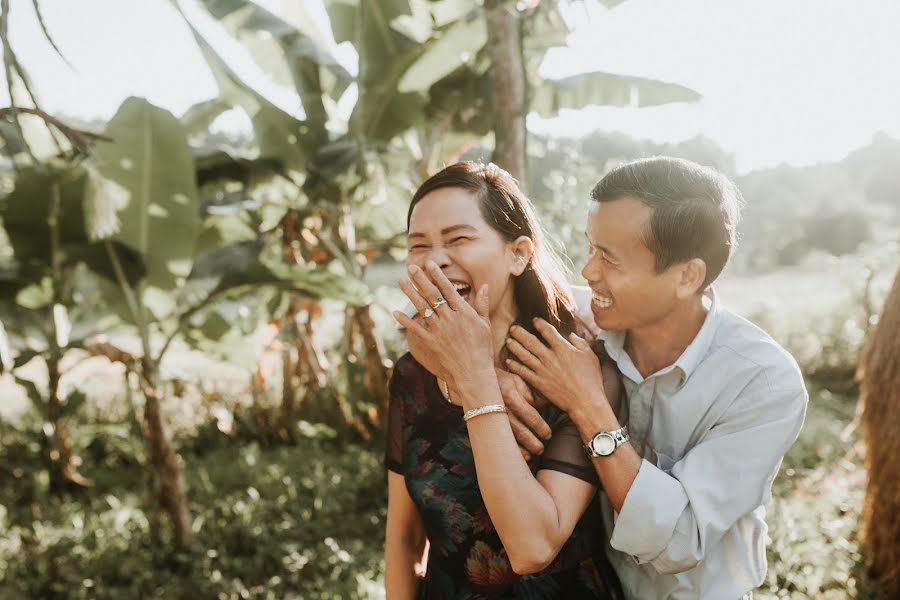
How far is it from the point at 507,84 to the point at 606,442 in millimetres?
2006

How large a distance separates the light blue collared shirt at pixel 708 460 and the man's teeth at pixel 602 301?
0.15m

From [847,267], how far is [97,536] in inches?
306

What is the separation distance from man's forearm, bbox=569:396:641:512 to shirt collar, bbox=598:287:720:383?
21cm

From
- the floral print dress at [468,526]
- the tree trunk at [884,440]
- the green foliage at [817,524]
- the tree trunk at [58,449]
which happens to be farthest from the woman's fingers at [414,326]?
the tree trunk at [58,449]

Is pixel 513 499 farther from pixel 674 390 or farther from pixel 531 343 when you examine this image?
pixel 674 390

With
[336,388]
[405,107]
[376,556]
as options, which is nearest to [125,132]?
[405,107]

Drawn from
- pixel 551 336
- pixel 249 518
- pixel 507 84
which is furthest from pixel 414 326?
pixel 249 518

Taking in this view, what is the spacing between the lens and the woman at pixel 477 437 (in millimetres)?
1302

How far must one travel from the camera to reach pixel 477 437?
1.31 meters

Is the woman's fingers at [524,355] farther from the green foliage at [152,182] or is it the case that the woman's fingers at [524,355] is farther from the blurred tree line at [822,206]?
the blurred tree line at [822,206]

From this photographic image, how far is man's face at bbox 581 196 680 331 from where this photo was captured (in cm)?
147

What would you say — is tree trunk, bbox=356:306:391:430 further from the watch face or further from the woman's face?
the watch face

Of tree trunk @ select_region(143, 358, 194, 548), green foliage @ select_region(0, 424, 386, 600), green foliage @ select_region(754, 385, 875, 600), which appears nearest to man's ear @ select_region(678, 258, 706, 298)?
green foliage @ select_region(754, 385, 875, 600)

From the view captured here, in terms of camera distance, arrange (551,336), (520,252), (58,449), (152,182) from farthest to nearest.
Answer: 1. (58,449)
2. (152,182)
3. (520,252)
4. (551,336)
